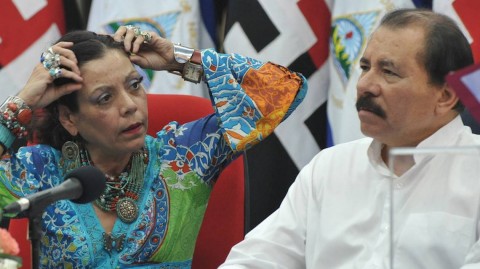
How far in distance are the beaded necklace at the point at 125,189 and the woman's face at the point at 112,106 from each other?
64mm

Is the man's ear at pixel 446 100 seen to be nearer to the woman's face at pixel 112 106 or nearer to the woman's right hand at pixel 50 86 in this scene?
the woman's face at pixel 112 106

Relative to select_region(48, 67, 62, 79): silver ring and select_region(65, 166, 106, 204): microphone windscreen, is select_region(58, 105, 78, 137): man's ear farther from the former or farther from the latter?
select_region(65, 166, 106, 204): microphone windscreen

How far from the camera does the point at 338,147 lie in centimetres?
216

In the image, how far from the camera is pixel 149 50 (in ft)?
8.05

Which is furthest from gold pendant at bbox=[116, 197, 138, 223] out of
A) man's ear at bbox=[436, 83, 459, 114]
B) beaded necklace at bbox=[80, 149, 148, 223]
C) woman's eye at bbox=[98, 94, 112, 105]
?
man's ear at bbox=[436, 83, 459, 114]

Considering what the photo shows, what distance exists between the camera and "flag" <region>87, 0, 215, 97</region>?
333cm

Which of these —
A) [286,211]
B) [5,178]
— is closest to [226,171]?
[286,211]

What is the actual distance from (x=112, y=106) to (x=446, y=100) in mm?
773

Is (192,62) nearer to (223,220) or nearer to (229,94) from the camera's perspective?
(229,94)

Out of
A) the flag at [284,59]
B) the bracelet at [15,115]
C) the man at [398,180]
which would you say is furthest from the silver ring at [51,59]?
the flag at [284,59]

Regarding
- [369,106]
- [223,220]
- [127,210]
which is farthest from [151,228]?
[369,106]

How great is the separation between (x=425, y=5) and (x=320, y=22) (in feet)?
1.19

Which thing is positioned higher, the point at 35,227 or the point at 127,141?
the point at 35,227

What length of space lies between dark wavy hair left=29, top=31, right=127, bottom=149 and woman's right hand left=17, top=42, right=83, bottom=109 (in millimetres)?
20
